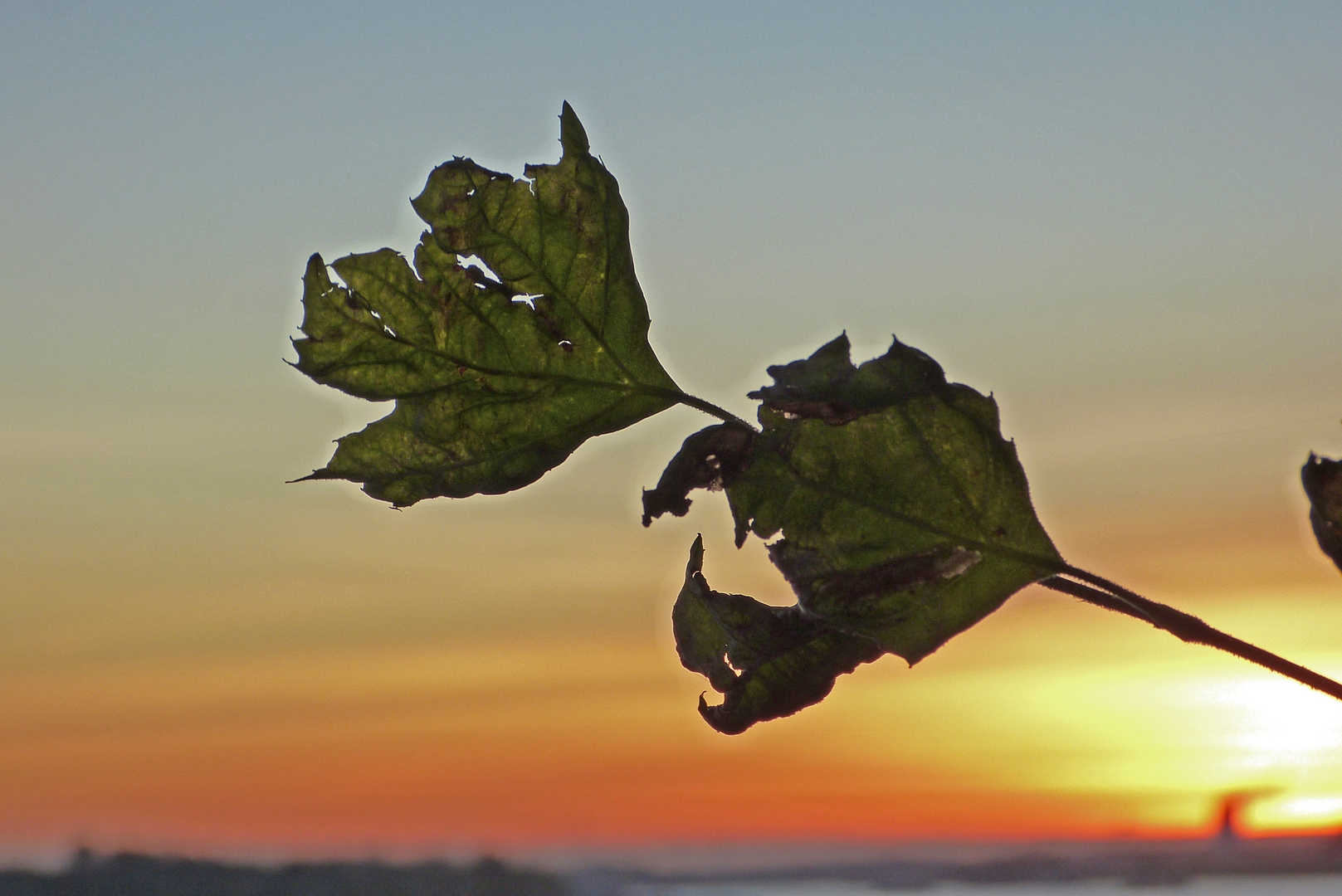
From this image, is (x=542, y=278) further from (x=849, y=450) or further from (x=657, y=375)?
(x=849, y=450)

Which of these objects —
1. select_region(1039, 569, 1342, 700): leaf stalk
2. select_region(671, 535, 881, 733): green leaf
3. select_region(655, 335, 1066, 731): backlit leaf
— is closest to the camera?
select_region(1039, 569, 1342, 700): leaf stalk

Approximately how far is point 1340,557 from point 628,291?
0.82m

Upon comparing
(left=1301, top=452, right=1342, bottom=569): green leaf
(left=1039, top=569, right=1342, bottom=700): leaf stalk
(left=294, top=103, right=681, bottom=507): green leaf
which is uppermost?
(left=294, top=103, right=681, bottom=507): green leaf

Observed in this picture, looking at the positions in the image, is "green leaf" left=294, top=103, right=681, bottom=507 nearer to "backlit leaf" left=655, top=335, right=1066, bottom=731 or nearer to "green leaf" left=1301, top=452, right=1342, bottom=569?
"backlit leaf" left=655, top=335, right=1066, bottom=731

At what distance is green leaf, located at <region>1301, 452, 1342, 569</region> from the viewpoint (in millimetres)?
1072

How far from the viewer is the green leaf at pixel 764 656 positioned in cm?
142

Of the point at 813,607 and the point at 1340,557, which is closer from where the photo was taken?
the point at 1340,557

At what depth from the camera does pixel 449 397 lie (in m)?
1.45

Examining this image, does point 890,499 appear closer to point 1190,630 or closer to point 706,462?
point 706,462

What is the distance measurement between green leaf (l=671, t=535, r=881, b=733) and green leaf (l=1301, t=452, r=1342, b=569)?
0.48 m

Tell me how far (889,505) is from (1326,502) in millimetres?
406

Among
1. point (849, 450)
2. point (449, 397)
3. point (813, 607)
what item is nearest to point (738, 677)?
point (813, 607)

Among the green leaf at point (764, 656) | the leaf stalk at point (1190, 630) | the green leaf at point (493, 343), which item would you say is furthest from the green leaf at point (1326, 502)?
the green leaf at point (493, 343)

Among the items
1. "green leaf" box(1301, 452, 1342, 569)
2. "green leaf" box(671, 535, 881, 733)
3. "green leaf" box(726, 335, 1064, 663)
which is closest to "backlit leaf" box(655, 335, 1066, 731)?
"green leaf" box(726, 335, 1064, 663)
